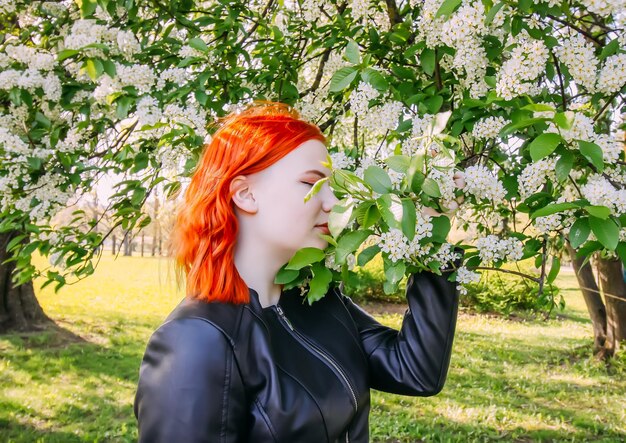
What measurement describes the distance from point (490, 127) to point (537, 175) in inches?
14.6

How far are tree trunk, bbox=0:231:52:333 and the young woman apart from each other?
22.1 feet

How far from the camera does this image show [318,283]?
1392 mm

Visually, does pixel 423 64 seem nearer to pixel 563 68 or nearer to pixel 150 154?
pixel 563 68

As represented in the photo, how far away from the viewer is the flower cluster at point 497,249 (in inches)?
57.7

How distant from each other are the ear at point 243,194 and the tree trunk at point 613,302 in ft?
20.3

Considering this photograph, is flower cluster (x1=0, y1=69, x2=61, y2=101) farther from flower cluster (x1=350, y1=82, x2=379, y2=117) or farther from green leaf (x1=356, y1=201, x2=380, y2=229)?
green leaf (x1=356, y1=201, x2=380, y2=229)

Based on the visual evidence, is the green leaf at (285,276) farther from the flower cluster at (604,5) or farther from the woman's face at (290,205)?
the flower cluster at (604,5)

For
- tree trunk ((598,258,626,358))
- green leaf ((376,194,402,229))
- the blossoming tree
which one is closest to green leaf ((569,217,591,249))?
the blossoming tree

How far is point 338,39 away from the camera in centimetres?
287

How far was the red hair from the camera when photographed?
1.36 m

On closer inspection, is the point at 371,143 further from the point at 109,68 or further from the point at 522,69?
the point at 522,69

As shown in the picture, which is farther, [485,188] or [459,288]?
[459,288]

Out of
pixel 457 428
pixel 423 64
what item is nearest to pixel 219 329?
pixel 423 64

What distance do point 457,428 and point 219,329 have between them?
398cm
